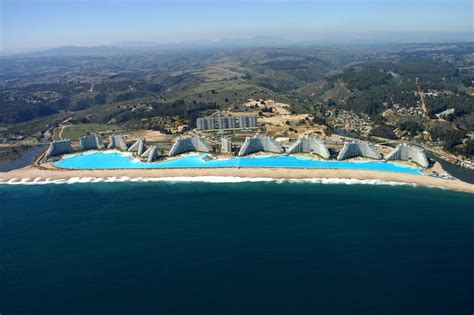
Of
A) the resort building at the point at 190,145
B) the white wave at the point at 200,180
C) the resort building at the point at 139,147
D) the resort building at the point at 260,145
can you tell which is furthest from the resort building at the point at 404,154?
the resort building at the point at 139,147

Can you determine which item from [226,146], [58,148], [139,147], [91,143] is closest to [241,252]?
[226,146]

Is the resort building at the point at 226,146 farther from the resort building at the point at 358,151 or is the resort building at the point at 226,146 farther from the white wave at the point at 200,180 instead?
the resort building at the point at 358,151

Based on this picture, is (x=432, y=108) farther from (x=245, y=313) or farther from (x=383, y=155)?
(x=245, y=313)

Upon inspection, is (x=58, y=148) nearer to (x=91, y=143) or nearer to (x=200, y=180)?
(x=91, y=143)

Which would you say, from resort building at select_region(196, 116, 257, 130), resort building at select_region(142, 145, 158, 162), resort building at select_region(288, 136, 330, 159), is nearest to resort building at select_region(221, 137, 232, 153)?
resort building at select_region(288, 136, 330, 159)

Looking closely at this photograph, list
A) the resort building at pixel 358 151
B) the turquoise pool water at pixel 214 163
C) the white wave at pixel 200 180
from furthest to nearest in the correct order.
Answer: the resort building at pixel 358 151, the turquoise pool water at pixel 214 163, the white wave at pixel 200 180

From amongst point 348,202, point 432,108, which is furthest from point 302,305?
point 432,108
